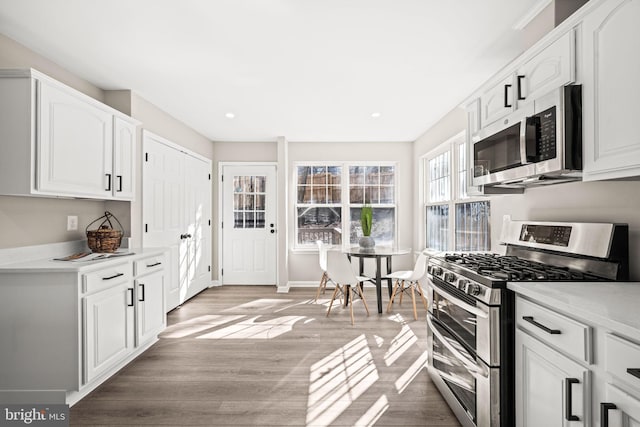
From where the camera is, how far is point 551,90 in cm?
169

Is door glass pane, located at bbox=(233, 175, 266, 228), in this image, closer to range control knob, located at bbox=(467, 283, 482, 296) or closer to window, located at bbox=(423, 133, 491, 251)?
window, located at bbox=(423, 133, 491, 251)

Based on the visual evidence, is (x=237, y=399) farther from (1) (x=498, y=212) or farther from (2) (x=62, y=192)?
(1) (x=498, y=212)

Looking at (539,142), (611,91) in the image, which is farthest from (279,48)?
(611,91)

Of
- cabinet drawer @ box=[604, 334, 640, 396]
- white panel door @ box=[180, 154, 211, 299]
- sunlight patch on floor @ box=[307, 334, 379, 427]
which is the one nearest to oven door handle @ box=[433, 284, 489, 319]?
cabinet drawer @ box=[604, 334, 640, 396]

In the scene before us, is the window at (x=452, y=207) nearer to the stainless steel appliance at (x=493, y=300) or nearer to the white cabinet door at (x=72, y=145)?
the stainless steel appliance at (x=493, y=300)

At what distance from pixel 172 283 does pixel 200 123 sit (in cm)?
218

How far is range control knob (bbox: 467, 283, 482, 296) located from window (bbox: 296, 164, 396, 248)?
381cm

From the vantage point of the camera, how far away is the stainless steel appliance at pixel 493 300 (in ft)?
5.01

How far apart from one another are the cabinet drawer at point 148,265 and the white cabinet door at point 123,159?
64 centimetres

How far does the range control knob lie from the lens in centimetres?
162

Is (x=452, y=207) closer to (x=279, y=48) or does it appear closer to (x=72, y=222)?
(x=279, y=48)

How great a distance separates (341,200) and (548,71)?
3.94m

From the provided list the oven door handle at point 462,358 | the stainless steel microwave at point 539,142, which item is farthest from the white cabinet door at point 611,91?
the oven door handle at point 462,358

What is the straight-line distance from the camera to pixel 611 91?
4.50ft
